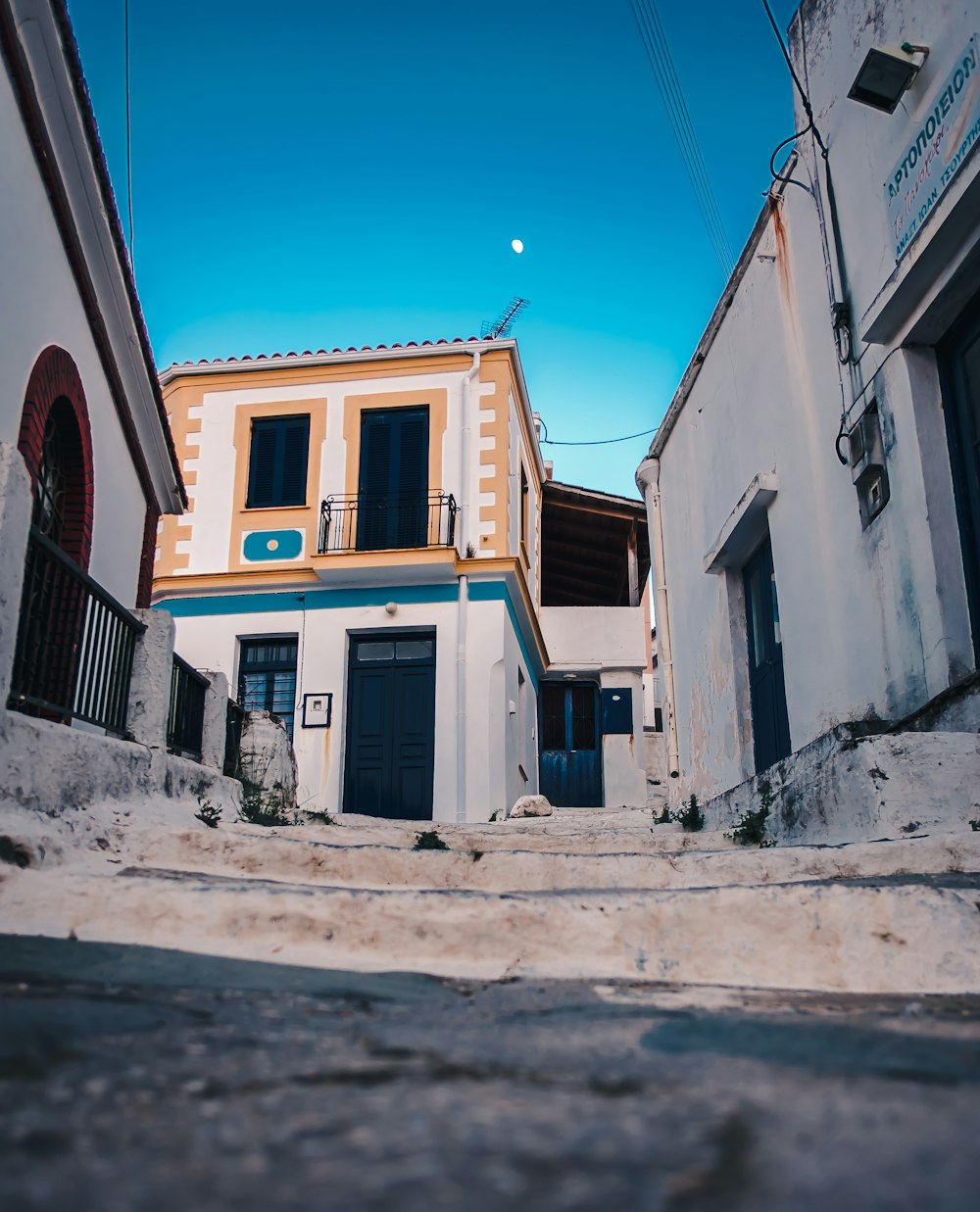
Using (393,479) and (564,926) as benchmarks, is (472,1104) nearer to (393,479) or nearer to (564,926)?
(564,926)

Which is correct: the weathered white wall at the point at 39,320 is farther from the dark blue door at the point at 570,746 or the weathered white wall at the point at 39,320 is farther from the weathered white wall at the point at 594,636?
the dark blue door at the point at 570,746

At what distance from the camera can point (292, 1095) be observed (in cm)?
120

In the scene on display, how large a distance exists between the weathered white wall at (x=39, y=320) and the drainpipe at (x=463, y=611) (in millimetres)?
6110

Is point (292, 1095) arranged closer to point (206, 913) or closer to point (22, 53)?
A: point (206, 913)

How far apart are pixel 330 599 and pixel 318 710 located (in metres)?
1.67

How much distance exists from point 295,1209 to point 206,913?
1858 mm

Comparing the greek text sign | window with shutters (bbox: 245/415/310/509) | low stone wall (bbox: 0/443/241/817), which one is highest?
window with shutters (bbox: 245/415/310/509)

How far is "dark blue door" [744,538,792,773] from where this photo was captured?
740 cm

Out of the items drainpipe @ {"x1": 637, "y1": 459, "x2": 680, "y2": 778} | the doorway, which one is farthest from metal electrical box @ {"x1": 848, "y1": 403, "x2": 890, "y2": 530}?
drainpipe @ {"x1": 637, "y1": 459, "x2": 680, "y2": 778}

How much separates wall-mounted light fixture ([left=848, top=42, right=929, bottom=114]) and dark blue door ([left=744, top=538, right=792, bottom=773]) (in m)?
3.29

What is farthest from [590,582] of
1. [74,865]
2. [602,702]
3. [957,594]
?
[74,865]

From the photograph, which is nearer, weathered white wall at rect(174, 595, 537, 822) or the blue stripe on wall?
weathered white wall at rect(174, 595, 537, 822)

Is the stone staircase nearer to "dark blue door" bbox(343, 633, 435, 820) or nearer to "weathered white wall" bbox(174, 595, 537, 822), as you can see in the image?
"weathered white wall" bbox(174, 595, 537, 822)

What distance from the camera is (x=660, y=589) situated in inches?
416
